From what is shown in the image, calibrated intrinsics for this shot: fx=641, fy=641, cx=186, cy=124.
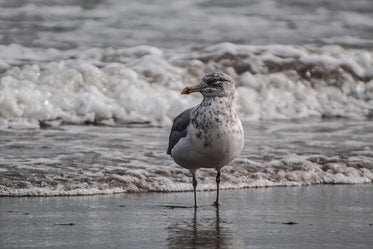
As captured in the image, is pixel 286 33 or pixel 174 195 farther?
pixel 286 33

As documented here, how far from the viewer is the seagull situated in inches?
196

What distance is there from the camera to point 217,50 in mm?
13266

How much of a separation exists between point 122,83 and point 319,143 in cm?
424

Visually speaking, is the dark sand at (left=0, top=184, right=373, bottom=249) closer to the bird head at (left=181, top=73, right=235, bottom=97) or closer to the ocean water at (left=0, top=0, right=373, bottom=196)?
the ocean water at (left=0, top=0, right=373, bottom=196)

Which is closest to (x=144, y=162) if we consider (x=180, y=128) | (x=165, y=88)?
(x=180, y=128)

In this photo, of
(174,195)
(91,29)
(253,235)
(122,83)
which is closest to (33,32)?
(91,29)

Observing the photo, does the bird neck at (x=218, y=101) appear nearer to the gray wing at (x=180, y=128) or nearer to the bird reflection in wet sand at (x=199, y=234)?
the gray wing at (x=180, y=128)

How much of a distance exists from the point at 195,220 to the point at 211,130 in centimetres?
73

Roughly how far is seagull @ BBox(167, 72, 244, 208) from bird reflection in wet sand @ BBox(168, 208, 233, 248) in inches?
21.1

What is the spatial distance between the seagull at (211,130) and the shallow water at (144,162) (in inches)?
31.8

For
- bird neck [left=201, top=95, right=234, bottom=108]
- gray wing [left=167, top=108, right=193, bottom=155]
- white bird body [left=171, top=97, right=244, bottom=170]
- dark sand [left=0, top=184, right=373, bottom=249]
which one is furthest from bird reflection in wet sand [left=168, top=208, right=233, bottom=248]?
bird neck [left=201, top=95, right=234, bottom=108]

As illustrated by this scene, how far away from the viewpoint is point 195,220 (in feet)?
15.3

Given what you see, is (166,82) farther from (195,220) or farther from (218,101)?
(195,220)

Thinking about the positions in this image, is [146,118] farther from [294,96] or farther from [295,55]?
[295,55]
